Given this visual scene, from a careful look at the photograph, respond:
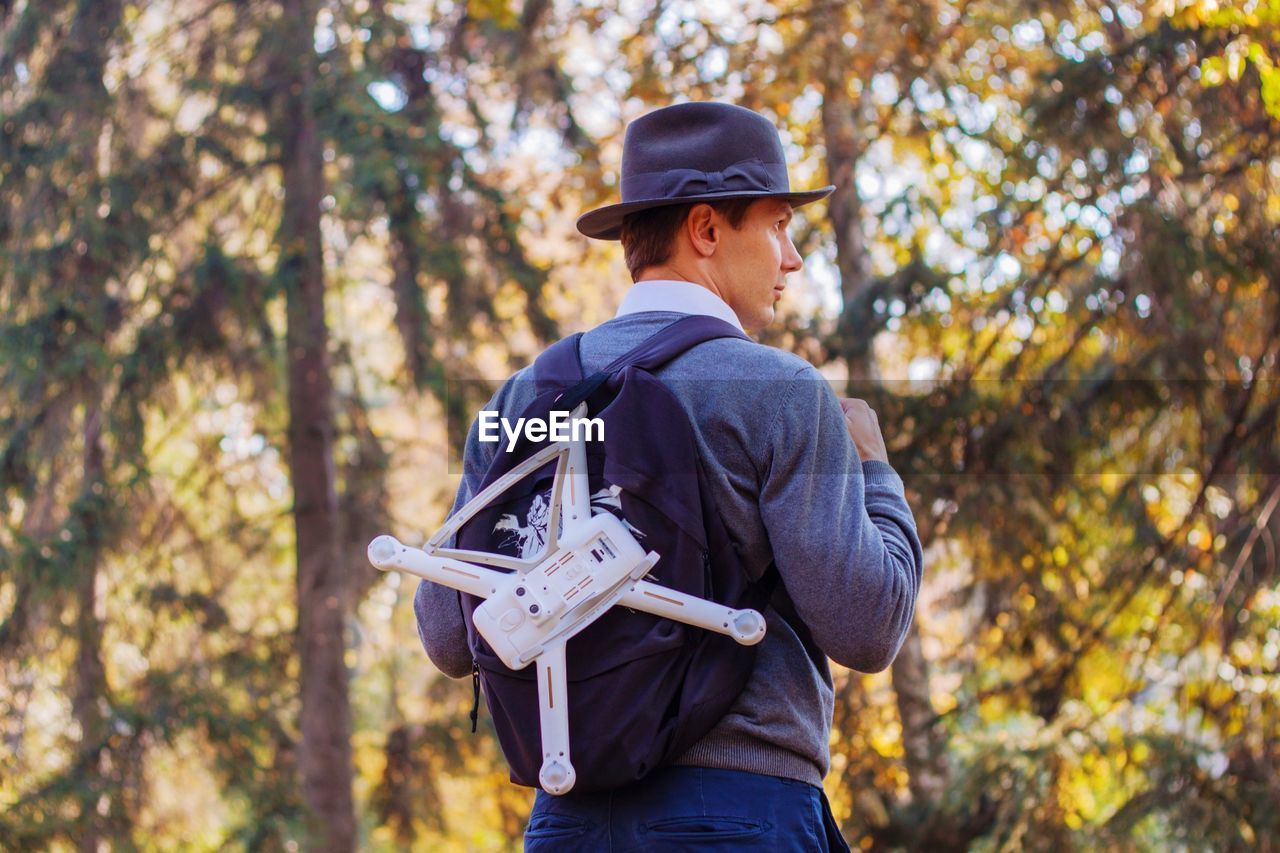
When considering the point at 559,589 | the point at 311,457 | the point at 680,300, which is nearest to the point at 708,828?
the point at 559,589

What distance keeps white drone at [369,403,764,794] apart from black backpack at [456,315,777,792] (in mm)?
25

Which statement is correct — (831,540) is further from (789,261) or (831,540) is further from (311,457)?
(311,457)

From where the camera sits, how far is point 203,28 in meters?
9.13

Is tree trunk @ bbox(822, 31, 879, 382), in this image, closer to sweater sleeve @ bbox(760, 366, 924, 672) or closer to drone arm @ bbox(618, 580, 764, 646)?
sweater sleeve @ bbox(760, 366, 924, 672)

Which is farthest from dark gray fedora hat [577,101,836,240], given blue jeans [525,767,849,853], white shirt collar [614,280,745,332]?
blue jeans [525,767,849,853]

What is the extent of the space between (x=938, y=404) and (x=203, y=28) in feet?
17.9

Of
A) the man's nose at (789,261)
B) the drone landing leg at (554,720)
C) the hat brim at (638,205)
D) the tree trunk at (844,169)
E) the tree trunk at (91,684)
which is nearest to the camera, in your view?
the drone landing leg at (554,720)

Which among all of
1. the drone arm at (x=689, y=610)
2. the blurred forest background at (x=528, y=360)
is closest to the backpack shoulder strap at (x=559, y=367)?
the drone arm at (x=689, y=610)

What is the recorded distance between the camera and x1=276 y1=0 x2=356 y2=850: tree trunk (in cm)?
852

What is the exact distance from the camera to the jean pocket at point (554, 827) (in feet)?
5.55

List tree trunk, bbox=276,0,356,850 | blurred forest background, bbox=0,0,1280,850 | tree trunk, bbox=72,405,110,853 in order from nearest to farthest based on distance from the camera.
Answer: blurred forest background, bbox=0,0,1280,850, tree trunk, bbox=72,405,110,853, tree trunk, bbox=276,0,356,850

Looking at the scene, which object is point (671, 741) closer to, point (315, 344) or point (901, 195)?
point (901, 195)

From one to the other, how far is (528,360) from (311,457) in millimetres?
1674

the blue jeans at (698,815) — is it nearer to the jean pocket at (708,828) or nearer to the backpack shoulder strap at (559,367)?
the jean pocket at (708,828)
